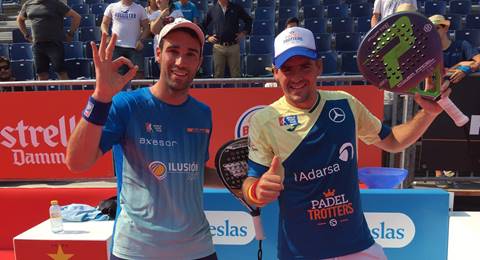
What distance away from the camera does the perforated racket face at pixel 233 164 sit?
2.56 m

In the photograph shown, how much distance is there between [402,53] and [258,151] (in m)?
0.92

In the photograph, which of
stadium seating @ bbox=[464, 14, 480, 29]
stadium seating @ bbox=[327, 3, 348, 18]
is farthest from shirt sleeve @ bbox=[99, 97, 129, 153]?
stadium seating @ bbox=[464, 14, 480, 29]

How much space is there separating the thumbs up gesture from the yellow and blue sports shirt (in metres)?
0.31

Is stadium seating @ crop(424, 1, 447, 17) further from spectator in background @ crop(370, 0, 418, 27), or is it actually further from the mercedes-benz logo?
the mercedes-benz logo

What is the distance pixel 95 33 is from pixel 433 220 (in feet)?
31.5

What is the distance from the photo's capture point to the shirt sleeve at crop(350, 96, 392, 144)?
104 inches

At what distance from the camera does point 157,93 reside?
2.45 metres

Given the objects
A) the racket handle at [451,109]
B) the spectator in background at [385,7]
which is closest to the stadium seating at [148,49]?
the spectator in background at [385,7]

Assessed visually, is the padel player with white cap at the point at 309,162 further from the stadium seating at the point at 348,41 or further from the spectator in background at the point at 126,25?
the stadium seating at the point at 348,41

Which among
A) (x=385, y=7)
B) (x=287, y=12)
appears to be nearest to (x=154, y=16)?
(x=385, y=7)

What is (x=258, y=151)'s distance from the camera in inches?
94.2

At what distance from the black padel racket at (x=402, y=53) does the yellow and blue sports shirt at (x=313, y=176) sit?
0.31 metres

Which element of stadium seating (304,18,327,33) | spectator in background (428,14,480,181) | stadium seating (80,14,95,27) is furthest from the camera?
stadium seating (80,14,95,27)

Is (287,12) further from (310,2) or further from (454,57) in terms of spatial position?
(454,57)
